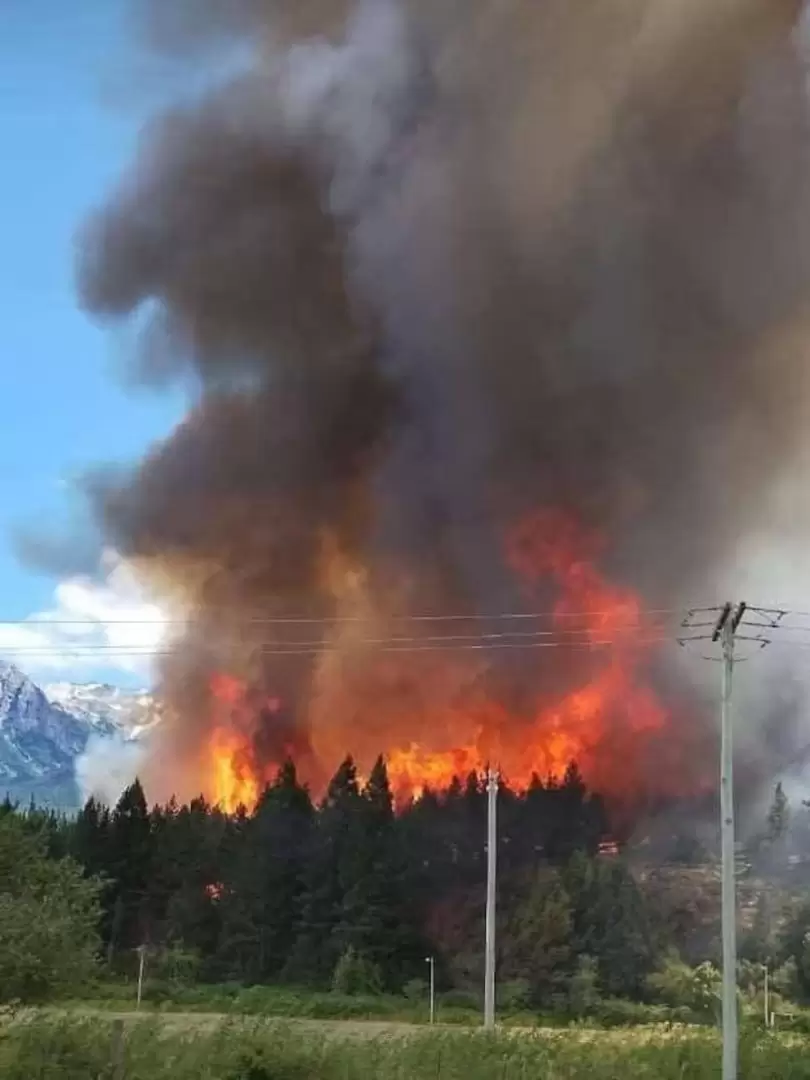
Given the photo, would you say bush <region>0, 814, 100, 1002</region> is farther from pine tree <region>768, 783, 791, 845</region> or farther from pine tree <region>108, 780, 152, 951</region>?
pine tree <region>768, 783, 791, 845</region>

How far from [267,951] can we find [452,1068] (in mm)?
42094

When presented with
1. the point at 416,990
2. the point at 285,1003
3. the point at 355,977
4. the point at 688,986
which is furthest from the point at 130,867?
the point at 688,986

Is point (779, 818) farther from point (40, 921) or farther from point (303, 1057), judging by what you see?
point (40, 921)

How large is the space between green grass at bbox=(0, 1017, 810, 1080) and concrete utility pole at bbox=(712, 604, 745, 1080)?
120cm

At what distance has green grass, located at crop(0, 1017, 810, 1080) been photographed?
57.7 feet

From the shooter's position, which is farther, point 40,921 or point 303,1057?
point 40,921

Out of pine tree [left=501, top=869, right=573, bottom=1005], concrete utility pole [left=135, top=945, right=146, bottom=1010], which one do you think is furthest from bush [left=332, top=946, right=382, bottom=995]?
concrete utility pole [left=135, top=945, right=146, bottom=1010]

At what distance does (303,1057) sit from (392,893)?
41269 mm

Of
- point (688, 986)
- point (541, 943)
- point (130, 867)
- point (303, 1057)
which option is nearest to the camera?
point (303, 1057)

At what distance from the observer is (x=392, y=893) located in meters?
58.7

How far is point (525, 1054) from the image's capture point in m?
19.5

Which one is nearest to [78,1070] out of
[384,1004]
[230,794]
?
[384,1004]

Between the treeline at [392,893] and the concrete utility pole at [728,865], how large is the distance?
2970cm

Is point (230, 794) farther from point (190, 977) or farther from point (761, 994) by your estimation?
point (761, 994)
